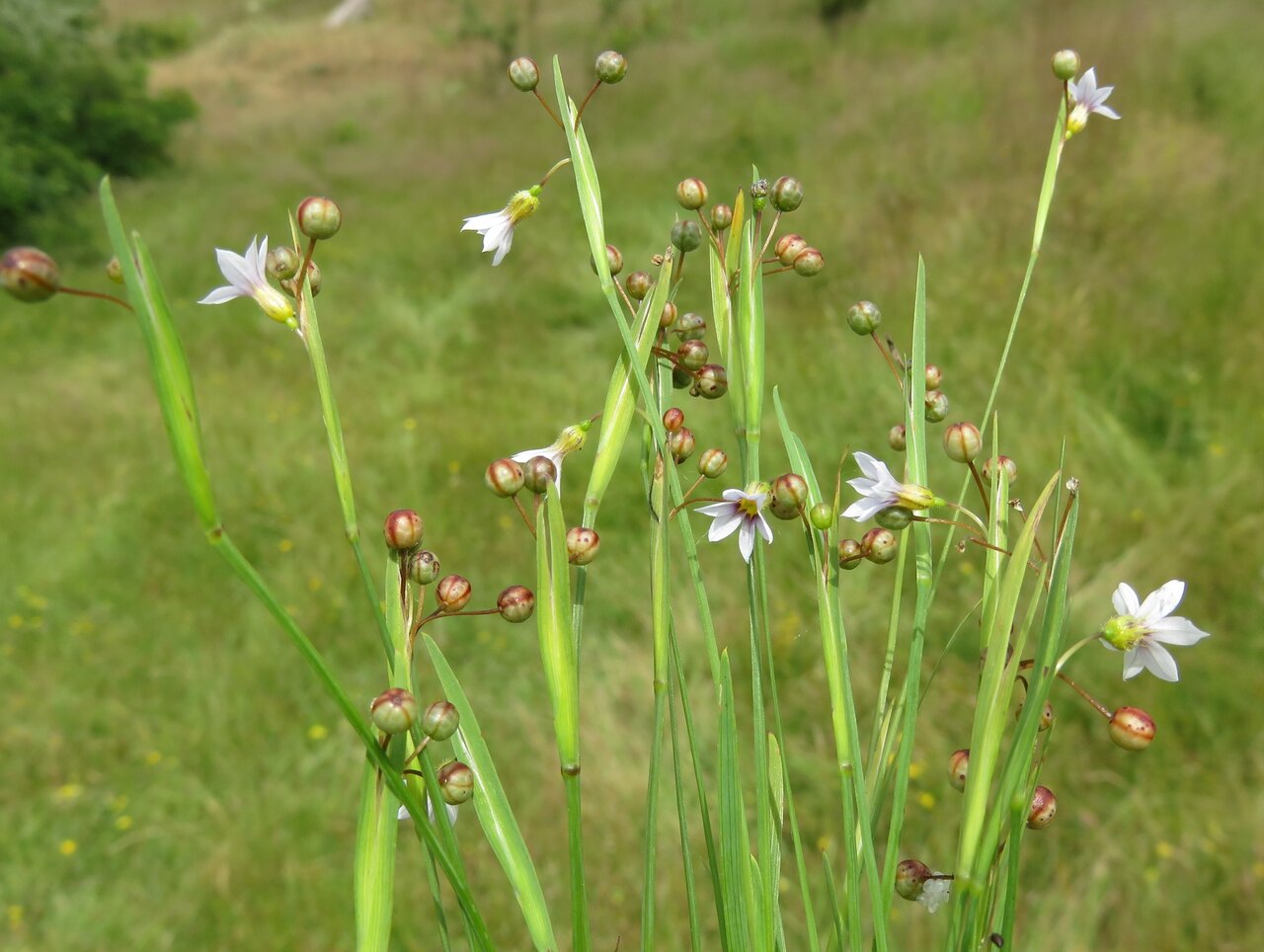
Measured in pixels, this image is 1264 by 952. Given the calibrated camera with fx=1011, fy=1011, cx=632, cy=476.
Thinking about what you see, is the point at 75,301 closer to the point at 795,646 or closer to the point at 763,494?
the point at 795,646

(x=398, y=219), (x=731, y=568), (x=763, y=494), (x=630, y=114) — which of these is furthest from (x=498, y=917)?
(x=630, y=114)

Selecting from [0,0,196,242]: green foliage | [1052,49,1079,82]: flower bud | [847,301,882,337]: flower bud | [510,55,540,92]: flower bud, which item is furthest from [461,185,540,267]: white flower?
[0,0,196,242]: green foliage

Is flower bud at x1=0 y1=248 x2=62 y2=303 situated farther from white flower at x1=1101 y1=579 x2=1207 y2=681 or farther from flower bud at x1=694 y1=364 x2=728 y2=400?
white flower at x1=1101 y1=579 x2=1207 y2=681

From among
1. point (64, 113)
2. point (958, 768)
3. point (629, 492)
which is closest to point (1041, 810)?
point (958, 768)

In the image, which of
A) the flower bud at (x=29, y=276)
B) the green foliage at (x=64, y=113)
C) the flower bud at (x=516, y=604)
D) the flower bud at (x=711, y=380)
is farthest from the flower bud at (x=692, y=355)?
the green foliage at (x=64, y=113)

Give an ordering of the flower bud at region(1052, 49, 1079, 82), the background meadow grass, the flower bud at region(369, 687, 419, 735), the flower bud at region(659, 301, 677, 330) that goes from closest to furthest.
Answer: the flower bud at region(369, 687, 419, 735)
the flower bud at region(659, 301, 677, 330)
the flower bud at region(1052, 49, 1079, 82)
the background meadow grass

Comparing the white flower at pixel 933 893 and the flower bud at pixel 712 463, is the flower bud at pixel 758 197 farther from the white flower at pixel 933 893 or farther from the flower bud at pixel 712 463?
the white flower at pixel 933 893
